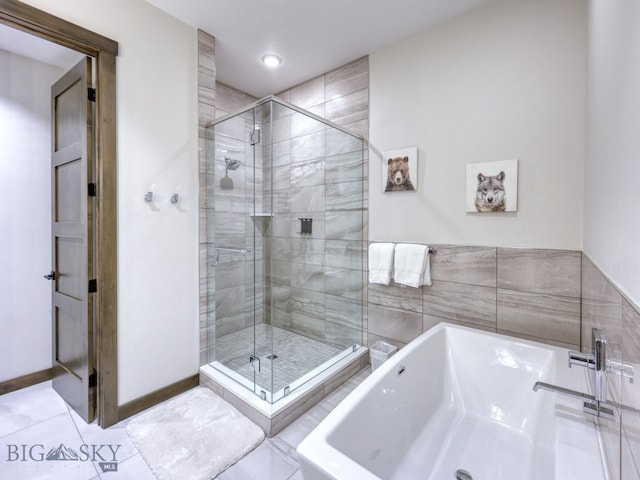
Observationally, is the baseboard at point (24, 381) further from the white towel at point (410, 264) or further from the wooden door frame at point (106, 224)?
the white towel at point (410, 264)

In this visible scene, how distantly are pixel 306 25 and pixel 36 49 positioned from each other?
200 centimetres

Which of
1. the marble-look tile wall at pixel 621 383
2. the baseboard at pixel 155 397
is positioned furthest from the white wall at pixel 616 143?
the baseboard at pixel 155 397

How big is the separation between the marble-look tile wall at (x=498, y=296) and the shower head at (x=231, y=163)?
1677mm

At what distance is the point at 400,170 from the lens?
95.7 inches

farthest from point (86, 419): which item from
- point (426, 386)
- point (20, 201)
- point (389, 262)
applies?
point (389, 262)

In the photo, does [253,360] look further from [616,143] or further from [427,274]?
[616,143]

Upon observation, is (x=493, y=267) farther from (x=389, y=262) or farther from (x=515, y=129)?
(x=515, y=129)

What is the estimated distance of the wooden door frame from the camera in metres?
1.81

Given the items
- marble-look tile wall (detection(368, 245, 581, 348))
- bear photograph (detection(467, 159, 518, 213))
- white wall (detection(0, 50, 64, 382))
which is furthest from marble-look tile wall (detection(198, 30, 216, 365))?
bear photograph (detection(467, 159, 518, 213))

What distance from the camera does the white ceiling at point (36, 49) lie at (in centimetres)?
198

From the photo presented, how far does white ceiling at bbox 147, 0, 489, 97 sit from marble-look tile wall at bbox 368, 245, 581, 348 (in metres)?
1.74

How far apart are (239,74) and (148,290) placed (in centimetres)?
230

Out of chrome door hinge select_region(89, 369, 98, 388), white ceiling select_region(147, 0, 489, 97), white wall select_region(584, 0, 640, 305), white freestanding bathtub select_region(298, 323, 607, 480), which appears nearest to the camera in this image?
white wall select_region(584, 0, 640, 305)

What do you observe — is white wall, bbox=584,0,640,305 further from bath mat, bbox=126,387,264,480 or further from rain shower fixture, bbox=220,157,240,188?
rain shower fixture, bbox=220,157,240,188
